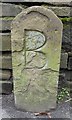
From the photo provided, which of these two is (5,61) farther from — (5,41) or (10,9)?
(10,9)

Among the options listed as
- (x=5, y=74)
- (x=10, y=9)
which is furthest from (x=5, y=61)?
(x=10, y=9)

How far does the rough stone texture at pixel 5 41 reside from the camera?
2.71 m

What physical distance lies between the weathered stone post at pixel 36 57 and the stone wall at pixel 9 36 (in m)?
0.33

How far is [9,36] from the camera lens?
8.92 feet

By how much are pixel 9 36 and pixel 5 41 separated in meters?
0.07

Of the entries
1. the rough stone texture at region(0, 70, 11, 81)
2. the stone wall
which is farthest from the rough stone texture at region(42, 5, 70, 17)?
the rough stone texture at region(0, 70, 11, 81)

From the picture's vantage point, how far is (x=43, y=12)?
7.62 ft

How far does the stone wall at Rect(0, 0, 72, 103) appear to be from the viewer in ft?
8.78

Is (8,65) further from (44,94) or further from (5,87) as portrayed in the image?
(44,94)

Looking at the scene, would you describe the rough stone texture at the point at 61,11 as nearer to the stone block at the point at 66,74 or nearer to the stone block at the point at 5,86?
the stone block at the point at 66,74

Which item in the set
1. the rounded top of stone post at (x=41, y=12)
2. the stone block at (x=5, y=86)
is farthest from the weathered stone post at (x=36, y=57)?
the stone block at (x=5, y=86)

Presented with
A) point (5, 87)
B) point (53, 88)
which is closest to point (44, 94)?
point (53, 88)

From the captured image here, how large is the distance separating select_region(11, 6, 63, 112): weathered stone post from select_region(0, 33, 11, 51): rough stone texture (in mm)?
333

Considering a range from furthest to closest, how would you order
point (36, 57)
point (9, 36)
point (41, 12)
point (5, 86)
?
point (5, 86)
point (9, 36)
point (36, 57)
point (41, 12)
